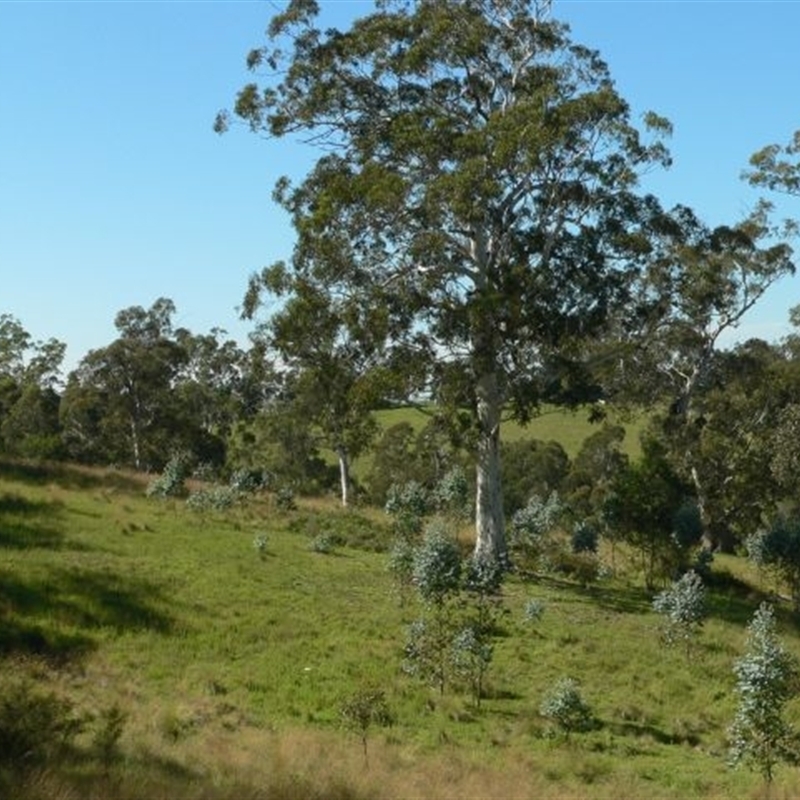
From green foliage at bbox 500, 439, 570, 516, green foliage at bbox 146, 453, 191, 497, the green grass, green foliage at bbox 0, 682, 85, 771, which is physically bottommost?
green foliage at bbox 0, 682, 85, 771

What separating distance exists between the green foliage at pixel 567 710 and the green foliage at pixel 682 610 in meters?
4.82

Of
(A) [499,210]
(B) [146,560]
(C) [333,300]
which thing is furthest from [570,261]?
(B) [146,560]

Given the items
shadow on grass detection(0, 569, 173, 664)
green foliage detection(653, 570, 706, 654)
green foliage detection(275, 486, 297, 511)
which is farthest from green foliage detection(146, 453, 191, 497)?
green foliage detection(653, 570, 706, 654)

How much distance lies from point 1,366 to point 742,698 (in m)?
60.6

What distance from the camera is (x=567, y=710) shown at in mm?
15141

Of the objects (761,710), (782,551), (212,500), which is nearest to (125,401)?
(212,500)

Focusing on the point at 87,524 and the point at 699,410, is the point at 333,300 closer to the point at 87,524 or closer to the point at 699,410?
the point at 87,524

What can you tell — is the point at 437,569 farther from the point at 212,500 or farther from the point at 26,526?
the point at 212,500

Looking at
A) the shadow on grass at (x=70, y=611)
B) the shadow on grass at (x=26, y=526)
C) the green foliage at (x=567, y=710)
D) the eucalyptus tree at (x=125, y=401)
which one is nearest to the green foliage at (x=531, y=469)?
the eucalyptus tree at (x=125, y=401)

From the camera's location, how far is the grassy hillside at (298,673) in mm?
11414

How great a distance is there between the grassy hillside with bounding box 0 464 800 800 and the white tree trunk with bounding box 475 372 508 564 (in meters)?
1.02

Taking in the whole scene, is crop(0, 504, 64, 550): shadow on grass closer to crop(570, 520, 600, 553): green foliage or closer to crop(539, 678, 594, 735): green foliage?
crop(539, 678, 594, 735): green foliage

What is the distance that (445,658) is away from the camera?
17.1 meters

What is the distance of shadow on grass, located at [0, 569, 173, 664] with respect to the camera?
1669 cm
